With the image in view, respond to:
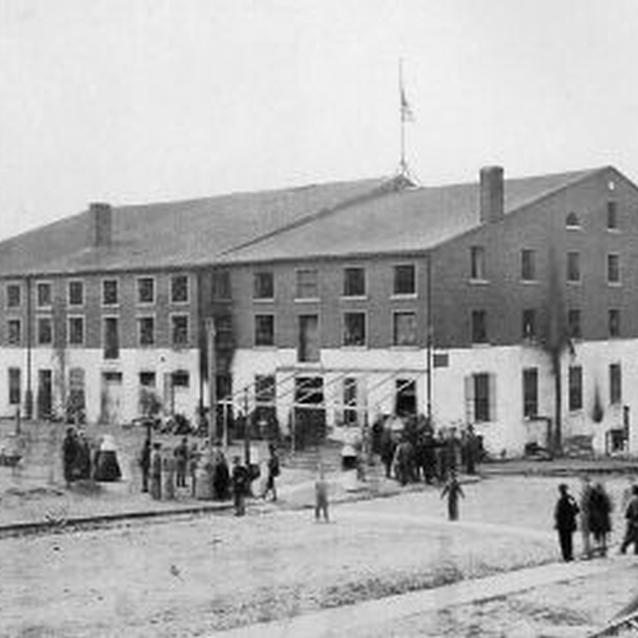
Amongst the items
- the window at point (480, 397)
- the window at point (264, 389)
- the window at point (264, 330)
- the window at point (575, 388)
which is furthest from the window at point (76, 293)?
the window at point (575, 388)

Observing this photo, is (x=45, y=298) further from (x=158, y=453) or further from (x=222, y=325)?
(x=158, y=453)

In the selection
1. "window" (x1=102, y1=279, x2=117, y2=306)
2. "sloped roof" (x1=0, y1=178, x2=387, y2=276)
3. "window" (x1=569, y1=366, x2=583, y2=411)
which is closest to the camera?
"window" (x1=569, y1=366, x2=583, y2=411)

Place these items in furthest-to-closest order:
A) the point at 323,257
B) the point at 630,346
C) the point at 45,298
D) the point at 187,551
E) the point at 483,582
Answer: the point at 45,298, the point at 630,346, the point at 323,257, the point at 187,551, the point at 483,582

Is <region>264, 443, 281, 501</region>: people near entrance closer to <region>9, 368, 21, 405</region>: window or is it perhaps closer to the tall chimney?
the tall chimney

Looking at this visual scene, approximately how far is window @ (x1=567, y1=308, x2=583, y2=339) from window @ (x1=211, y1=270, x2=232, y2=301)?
13602 mm

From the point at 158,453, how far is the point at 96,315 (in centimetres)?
2641

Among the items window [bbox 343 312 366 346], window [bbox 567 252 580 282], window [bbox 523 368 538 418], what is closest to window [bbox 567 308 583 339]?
window [bbox 567 252 580 282]

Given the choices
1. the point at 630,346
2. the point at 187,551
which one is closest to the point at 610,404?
the point at 630,346

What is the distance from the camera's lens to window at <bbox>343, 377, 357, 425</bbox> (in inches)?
1893

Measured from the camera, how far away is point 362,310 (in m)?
49.1

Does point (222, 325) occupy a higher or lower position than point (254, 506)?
higher

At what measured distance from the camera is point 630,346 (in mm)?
57156

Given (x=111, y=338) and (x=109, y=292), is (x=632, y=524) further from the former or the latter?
(x=109, y=292)

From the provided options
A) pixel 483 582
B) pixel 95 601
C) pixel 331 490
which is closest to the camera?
pixel 95 601
